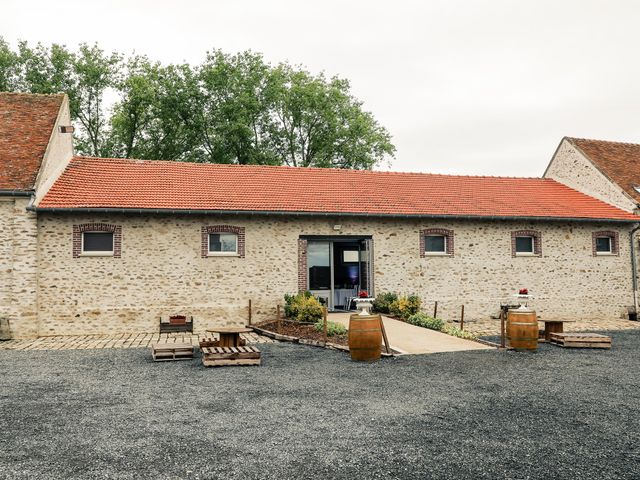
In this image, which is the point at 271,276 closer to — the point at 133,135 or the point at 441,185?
the point at 441,185

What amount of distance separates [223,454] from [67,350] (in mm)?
7694

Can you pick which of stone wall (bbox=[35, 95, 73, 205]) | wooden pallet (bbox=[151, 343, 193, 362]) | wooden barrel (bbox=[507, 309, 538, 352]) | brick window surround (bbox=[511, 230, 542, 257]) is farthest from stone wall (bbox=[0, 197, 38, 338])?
brick window surround (bbox=[511, 230, 542, 257])

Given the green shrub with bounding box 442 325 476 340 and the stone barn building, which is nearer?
the green shrub with bounding box 442 325 476 340

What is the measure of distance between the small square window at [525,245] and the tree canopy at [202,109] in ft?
52.3

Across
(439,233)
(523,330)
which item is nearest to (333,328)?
(523,330)

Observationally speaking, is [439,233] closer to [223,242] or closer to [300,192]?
[300,192]

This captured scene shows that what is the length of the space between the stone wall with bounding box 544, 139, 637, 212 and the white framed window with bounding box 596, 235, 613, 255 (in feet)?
4.85

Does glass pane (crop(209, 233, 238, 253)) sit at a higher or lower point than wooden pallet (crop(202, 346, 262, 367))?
higher

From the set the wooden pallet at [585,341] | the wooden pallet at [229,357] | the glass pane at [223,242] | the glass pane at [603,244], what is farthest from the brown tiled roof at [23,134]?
the glass pane at [603,244]

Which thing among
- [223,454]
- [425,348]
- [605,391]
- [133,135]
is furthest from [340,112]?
[223,454]

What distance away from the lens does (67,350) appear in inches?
440

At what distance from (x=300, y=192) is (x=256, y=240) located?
2.66 m

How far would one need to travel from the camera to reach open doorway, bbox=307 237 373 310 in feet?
52.3

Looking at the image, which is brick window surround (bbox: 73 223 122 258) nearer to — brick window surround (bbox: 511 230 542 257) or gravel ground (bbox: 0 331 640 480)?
gravel ground (bbox: 0 331 640 480)
